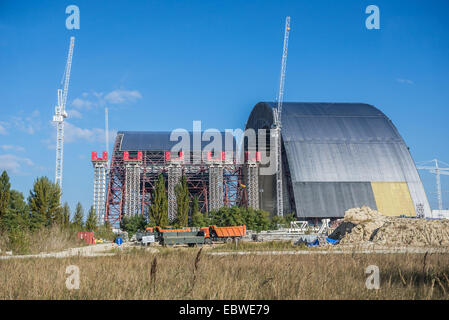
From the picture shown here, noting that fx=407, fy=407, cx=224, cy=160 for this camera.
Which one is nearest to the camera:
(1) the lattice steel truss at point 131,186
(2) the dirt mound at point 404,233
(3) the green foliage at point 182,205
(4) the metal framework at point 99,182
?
(2) the dirt mound at point 404,233

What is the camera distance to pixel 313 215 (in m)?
57.7

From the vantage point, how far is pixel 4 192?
1287 inches

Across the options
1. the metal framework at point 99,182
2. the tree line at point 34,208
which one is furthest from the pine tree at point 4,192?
the metal framework at point 99,182

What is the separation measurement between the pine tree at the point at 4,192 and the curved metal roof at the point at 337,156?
37.8m

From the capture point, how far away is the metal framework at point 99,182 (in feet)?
202

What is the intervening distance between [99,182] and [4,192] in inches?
1155

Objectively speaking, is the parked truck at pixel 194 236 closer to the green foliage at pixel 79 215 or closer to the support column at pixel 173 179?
the green foliage at pixel 79 215

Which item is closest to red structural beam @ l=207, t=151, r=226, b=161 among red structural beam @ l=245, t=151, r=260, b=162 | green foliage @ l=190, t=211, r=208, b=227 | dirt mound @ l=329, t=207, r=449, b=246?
red structural beam @ l=245, t=151, r=260, b=162
